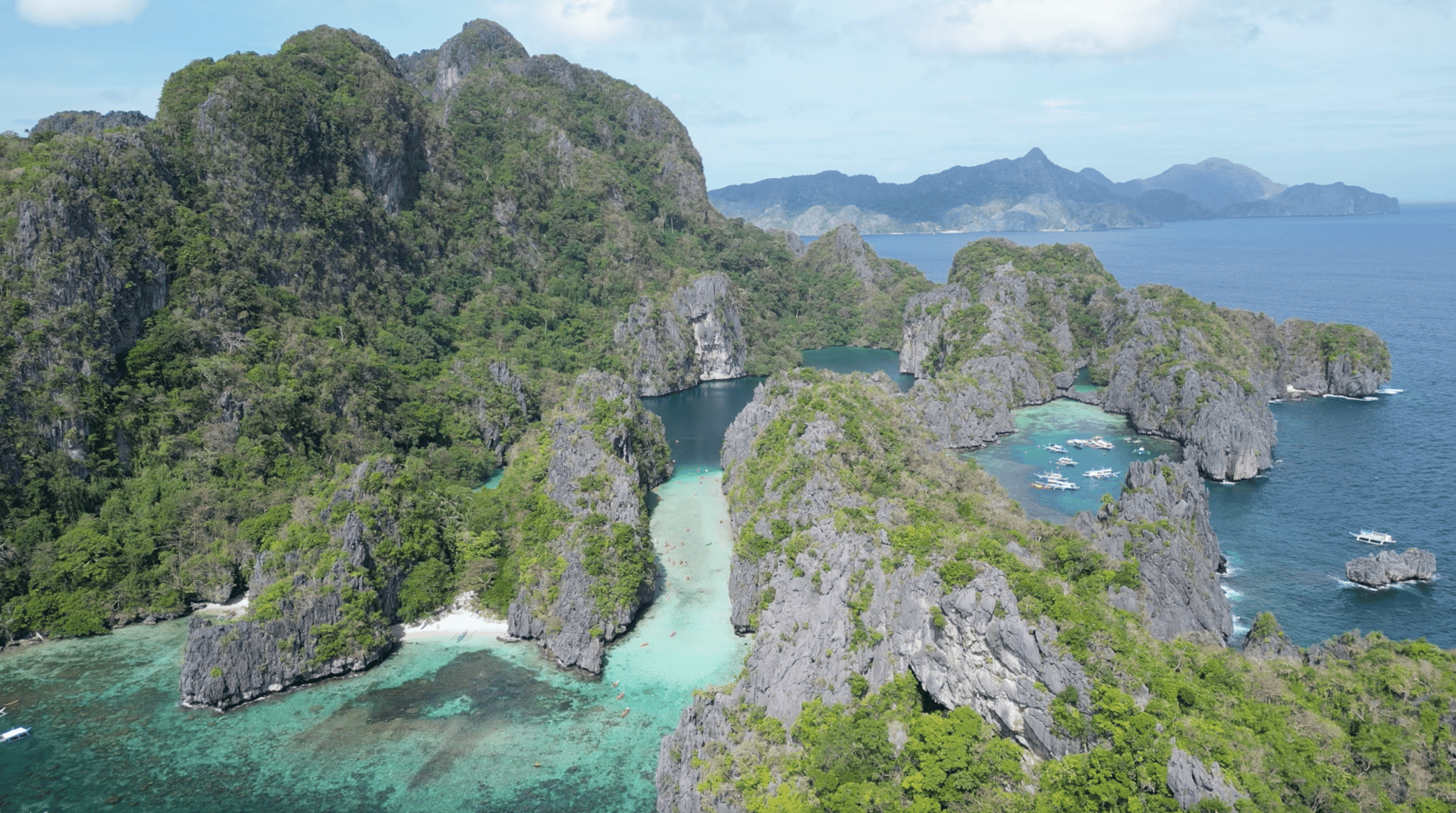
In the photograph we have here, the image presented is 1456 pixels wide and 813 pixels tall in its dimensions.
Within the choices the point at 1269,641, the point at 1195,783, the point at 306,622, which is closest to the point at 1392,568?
the point at 1269,641

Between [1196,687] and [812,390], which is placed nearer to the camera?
[1196,687]

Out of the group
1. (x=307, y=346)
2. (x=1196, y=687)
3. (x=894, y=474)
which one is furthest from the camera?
(x=307, y=346)

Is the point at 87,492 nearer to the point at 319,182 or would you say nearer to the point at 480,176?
the point at 319,182

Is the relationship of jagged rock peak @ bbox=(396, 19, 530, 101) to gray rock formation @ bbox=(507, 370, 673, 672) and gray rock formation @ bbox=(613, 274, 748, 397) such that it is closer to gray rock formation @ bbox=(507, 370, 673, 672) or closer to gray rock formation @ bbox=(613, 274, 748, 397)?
gray rock formation @ bbox=(613, 274, 748, 397)

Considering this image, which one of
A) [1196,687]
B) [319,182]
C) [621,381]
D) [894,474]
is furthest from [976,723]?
[319,182]

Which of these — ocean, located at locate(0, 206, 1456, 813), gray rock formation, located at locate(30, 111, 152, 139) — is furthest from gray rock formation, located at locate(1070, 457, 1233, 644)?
gray rock formation, located at locate(30, 111, 152, 139)

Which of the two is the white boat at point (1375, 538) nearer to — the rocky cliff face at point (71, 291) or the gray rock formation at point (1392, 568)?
the gray rock formation at point (1392, 568)
